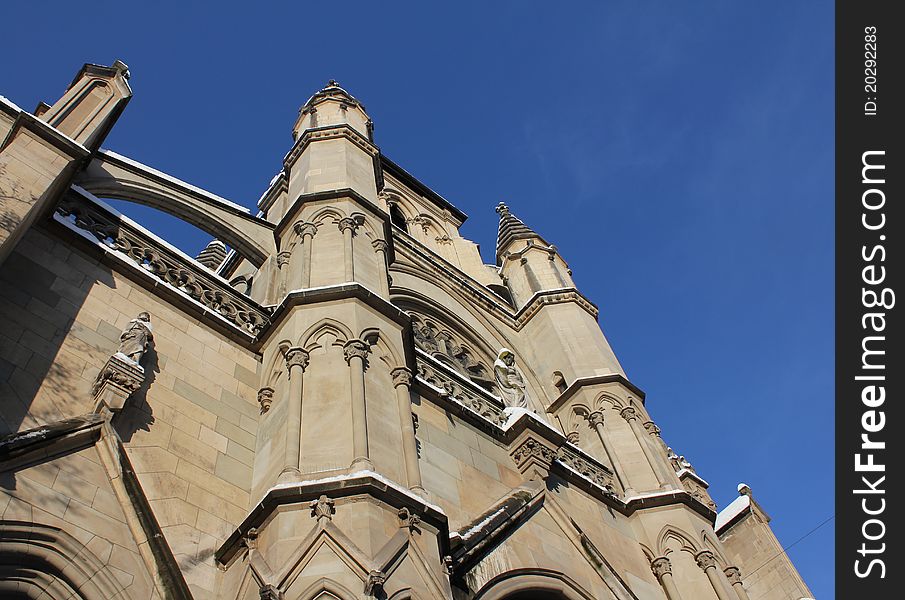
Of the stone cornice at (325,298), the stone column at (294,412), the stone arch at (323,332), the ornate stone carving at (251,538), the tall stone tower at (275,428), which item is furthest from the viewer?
→ the stone cornice at (325,298)

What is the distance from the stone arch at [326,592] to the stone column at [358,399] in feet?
4.12

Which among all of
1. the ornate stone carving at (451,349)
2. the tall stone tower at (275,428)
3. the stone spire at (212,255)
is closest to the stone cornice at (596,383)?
the tall stone tower at (275,428)

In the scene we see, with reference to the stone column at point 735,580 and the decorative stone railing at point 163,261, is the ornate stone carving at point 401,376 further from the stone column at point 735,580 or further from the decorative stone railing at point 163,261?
the stone column at point 735,580

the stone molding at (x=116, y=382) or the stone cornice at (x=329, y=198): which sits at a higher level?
the stone cornice at (x=329, y=198)

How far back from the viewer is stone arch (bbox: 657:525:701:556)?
37.9 feet

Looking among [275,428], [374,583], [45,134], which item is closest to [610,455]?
[275,428]

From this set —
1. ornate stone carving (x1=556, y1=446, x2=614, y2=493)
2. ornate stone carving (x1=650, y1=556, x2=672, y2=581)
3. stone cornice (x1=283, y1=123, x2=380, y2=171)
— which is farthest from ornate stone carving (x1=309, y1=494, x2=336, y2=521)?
stone cornice (x1=283, y1=123, x2=380, y2=171)

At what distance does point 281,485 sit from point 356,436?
0.88 metres

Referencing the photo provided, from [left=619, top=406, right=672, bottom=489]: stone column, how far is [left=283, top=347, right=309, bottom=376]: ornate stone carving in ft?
22.4

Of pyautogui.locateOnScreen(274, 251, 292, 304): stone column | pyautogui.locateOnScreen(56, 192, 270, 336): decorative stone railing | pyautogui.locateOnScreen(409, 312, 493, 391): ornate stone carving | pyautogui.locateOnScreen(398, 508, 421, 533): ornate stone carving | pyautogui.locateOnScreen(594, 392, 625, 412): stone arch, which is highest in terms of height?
pyautogui.locateOnScreen(409, 312, 493, 391): ornate stone carving

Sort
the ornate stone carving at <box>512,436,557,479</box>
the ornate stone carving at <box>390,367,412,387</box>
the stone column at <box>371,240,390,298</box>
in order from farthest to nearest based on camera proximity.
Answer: the ornate stone carving at <box>512,436,557,479</box>
the stone column at <box>371,240,390,298</box>
the ornate stone carving at <box>390,367,412,387</box>

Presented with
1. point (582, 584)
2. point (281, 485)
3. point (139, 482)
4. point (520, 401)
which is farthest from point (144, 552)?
point (520, 401)

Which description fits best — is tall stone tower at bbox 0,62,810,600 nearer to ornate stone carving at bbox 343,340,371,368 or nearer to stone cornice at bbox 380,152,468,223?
ornate stone carving at bbox 343,340,371,368

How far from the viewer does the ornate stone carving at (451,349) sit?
1594 cm
